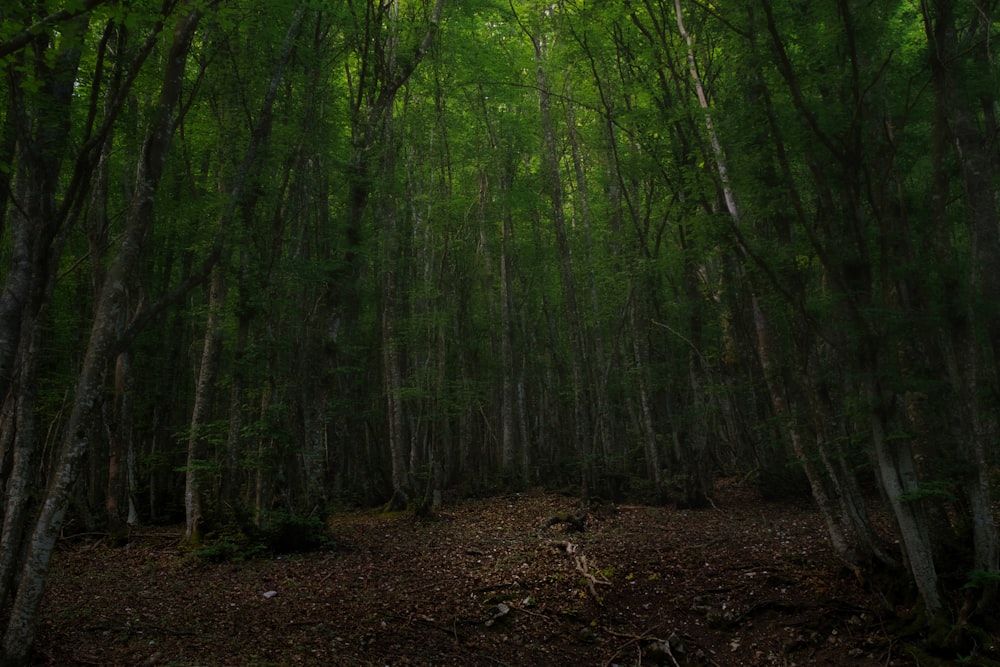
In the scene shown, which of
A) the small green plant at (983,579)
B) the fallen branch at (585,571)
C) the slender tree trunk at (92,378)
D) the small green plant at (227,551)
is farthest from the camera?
the small green plant at (227,551)

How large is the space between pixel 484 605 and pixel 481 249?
1344 centimetres

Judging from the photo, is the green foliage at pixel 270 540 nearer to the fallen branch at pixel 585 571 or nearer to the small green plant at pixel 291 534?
the small green plant at pixel 291 534

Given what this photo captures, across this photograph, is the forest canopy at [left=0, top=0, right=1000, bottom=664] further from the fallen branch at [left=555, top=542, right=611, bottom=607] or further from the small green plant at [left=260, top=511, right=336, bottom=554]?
the fallen branch at [left=555, top=542, right=611, bottom=607]

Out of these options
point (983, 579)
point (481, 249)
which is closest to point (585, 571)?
point (983, 579)

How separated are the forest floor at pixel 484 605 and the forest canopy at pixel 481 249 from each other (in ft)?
2.52

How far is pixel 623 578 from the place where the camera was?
27.1ft

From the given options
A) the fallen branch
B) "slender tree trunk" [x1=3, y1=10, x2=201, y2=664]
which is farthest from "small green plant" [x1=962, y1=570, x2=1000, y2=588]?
"slender tree trunk" [x1=3, y1=10, x2=201, y2=664]

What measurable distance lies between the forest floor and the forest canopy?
30.3 inches

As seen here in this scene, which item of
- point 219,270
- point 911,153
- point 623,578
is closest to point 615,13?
point 911,153

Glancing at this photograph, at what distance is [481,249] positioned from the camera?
63.7ft

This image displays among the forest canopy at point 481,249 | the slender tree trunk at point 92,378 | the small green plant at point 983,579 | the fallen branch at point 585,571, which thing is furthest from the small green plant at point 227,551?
the small green plant at point 983,579

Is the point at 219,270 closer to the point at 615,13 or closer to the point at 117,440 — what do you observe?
the point at 117,440

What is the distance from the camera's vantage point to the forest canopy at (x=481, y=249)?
544 centimetres

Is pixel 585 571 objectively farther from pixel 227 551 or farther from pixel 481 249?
pixel 481 249
